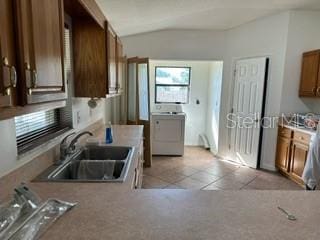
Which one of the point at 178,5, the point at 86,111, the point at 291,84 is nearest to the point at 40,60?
the point at 86,111

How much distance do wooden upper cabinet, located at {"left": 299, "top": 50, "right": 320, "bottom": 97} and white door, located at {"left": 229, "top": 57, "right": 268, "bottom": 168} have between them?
21.2 inches

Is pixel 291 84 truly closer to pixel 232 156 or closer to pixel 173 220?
pixel 232 156

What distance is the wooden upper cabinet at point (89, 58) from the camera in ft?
6.36

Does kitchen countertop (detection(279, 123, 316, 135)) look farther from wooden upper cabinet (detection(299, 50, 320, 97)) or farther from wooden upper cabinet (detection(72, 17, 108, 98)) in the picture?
wooden upper cabinet (detection(72, 17, 108, 98))

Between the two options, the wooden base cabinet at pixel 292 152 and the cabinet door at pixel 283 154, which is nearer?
the wooden base cabinet at pixel 292 152

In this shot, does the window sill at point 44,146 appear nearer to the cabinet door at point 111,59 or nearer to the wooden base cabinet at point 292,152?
the cabinet door at point 111,59

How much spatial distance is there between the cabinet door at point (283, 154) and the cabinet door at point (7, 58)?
12.0 ft

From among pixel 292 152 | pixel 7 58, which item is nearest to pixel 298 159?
pixel 292 152

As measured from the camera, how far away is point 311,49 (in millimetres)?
3479

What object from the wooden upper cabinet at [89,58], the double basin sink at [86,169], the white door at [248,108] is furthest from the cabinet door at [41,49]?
the white door at [248,108]

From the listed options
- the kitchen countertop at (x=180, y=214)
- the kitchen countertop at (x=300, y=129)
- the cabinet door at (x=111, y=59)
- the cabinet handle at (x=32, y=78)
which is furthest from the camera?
the kitchen countertop at (x=300, y=129)

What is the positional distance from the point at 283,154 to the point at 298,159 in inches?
12.8

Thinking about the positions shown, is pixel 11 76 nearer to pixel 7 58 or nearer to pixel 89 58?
pixel 7 58

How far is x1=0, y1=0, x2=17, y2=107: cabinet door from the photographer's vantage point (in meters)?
0.61
